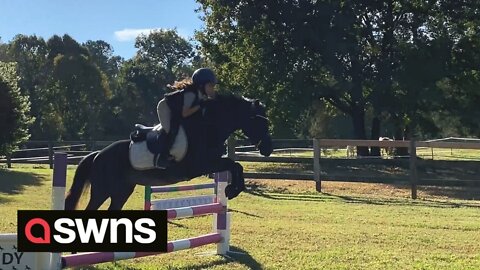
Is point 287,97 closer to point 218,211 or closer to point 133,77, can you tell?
point 218,211

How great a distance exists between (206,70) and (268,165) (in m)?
21.0

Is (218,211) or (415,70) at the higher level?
(415,70)

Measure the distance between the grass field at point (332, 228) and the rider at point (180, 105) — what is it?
1.44 meters

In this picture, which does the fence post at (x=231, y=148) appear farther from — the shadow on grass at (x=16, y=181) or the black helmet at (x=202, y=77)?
the black helmet at (x=202, y=77)

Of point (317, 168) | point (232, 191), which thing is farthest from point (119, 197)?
point (317, 168)

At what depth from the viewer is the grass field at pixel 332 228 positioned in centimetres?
656

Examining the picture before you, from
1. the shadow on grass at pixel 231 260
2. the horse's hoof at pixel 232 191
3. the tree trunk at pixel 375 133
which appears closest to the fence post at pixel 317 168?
the shadow on grass at pixel 231 260

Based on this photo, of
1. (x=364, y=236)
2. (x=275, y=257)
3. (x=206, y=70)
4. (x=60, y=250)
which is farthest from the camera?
(x=364, y=236)

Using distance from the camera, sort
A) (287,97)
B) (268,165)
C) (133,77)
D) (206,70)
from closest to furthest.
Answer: (206,70)
(287,97)
(268,165)
(133,77)

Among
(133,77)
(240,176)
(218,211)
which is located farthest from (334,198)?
(133,77)

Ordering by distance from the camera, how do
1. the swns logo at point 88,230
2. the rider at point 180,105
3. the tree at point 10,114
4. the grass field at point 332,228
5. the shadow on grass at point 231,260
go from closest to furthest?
the swns logo at point 88,230 < the rider at point 180,105 < the shadow on grass at point 231,260 < the grass field at point 332,228 < the tree at point 10,114

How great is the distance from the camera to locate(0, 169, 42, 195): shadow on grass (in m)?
15.9

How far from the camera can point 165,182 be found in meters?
5.81

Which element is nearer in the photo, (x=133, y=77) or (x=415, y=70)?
(x=415, y=70)
